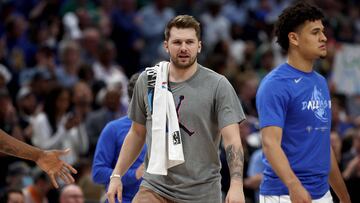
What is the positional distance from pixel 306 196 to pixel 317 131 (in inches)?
26.4

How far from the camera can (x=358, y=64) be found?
15680 millimetres

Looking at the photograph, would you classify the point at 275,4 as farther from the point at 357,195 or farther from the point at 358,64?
the point at 357,195

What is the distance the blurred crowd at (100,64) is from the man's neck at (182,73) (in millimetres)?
3340

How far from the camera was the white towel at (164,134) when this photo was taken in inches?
291

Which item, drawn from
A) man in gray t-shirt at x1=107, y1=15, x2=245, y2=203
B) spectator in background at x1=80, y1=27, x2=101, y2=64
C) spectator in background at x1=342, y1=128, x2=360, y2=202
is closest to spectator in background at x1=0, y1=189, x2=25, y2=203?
man in gray t-shirt at x1=107, y1=15, x2=245, y2=203

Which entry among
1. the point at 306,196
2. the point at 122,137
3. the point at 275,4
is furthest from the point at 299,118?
the point at 275,4

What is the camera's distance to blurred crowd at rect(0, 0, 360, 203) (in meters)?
12.5

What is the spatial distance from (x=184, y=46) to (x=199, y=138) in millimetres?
714

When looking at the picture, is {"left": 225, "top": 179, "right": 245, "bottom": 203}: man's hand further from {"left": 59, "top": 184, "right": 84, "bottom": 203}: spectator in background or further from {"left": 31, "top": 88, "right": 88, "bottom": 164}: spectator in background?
{"left": 31, "top": 88, "right": 88, "bottom": 164}: spectator in background

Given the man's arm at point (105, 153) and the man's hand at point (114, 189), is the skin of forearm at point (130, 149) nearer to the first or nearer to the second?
the man's hand at point (114, 189)

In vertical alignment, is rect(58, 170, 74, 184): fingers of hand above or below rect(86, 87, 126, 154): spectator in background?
above

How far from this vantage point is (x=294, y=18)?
316 inches

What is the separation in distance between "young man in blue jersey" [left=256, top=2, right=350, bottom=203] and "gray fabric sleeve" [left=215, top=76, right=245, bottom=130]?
365mm

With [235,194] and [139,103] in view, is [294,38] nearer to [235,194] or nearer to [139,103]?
[139,103]
